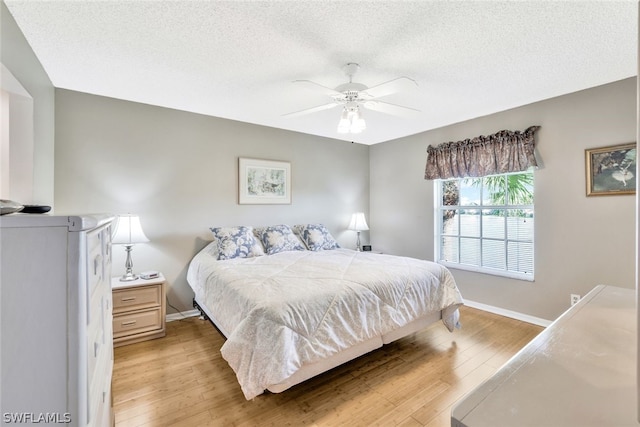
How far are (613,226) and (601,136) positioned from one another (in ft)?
2.77

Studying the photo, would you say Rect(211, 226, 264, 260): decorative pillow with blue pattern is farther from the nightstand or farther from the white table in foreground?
the white table in foreground

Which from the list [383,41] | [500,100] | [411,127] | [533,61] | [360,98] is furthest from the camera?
[411,127]

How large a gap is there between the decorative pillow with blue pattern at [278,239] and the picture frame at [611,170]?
10.2 feet

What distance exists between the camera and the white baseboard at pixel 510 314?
302 cm

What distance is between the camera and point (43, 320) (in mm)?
668

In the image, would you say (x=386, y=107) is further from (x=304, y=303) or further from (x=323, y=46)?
(x=304, y=303)

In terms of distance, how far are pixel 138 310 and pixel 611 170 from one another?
4.60 metres

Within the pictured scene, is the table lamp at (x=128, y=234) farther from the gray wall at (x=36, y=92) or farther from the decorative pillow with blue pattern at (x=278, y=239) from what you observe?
the decorative pillow with blue pattern at (x=278, y=239)

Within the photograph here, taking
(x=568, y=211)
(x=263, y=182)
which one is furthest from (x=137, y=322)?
(x=568, y=211)

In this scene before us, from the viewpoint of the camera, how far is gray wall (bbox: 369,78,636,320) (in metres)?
2.53

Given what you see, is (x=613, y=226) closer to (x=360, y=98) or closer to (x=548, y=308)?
(x=548, y=308)

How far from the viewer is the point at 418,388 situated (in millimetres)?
1978

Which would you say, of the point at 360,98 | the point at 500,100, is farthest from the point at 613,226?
the point at 360,98

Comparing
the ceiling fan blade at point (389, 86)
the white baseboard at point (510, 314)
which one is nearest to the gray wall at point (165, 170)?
the ceiling fan blade at point (389, 86)
